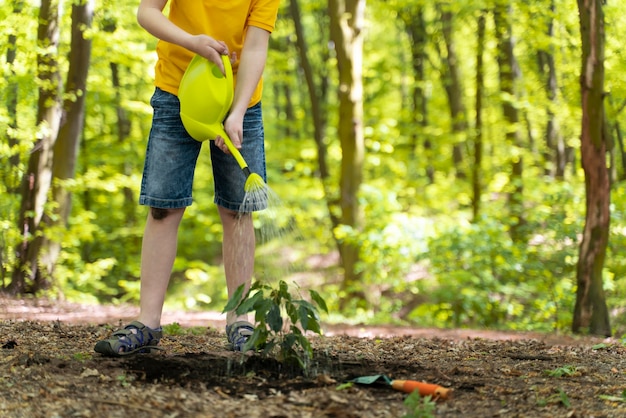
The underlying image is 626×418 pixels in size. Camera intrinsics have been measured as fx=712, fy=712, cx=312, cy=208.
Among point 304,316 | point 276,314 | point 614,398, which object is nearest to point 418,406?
point 304,316

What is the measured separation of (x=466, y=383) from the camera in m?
2.51

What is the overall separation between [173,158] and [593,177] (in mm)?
4041

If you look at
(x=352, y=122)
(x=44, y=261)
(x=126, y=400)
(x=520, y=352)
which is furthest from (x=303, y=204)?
(x=126, y=400)

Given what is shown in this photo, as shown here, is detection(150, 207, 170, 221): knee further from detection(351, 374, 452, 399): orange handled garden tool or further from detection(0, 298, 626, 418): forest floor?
detection(351, 374, 452, 399): orange handled garden tool

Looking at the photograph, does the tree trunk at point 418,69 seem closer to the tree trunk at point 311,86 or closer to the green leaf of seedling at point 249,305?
the tree trunk at point 311,86

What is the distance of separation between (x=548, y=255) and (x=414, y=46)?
8860 millimetres

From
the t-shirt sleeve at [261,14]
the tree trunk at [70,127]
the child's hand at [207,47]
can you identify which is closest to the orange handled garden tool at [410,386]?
the child's hand at [207,47]

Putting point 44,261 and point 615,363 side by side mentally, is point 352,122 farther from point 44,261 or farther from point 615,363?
point 615,363

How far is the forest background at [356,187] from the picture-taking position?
674 centimetres

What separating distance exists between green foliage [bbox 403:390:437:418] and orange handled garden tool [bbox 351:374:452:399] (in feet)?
0.16

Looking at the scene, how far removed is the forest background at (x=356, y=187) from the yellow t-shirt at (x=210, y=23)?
724 millimetres

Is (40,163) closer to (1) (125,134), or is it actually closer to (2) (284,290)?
(2) (284,290)

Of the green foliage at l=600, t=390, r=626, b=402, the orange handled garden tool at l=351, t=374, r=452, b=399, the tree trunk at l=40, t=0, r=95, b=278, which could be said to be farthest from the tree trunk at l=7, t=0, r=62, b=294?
the green foliage at l=600, t=390, r=626, b=402

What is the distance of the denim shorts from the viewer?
294cm
